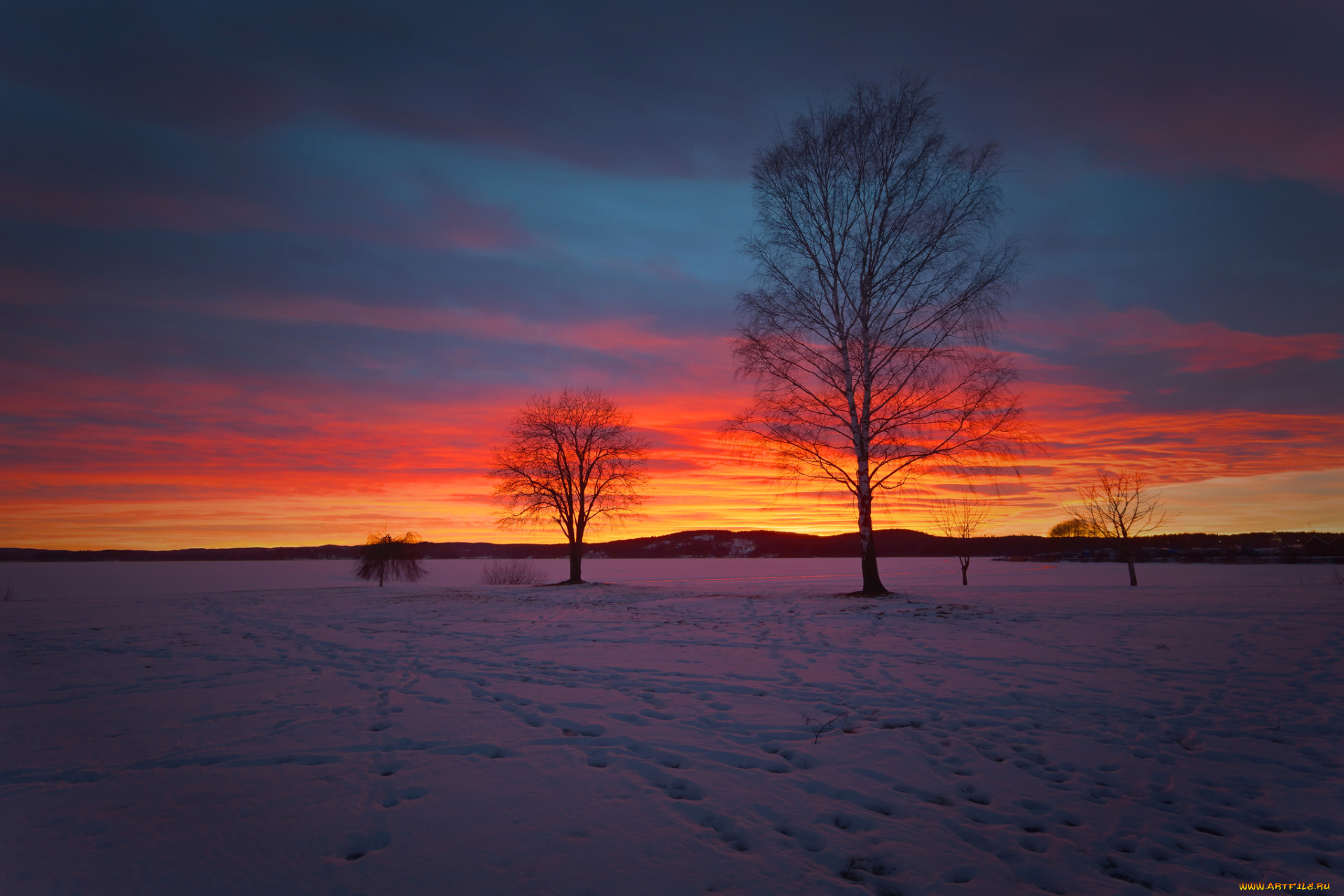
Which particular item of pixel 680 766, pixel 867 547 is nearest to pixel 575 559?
pixel 867 547

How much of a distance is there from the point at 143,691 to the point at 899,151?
19.5 metres

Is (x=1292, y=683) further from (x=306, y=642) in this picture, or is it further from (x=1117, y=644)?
(x=306, y=642)

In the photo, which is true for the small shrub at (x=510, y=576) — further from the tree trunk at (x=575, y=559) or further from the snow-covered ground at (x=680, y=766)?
the snow-covered ground at (x=680, y=766)

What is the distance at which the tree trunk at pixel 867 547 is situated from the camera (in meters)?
16.8

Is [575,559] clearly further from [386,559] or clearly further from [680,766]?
[680,766]

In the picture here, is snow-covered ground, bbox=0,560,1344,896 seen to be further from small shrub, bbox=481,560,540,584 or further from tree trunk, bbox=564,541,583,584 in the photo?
small shrub, bbox=481,560,540,584

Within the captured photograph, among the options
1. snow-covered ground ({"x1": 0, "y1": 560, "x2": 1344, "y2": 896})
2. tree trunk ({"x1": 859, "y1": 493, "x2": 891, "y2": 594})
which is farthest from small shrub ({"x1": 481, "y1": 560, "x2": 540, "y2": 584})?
snow-covered ground ({"x1": 0, "y1": 560, "x2": 1344, "y2": 896})

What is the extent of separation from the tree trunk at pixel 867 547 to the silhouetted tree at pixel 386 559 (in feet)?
94.6

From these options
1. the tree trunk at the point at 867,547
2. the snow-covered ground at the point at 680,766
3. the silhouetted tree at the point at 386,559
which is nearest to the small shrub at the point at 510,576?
the silhouetted tree at the point at 386,559

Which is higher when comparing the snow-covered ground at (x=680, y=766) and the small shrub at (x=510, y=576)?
the snow-covered ground at (x=680, y=766)

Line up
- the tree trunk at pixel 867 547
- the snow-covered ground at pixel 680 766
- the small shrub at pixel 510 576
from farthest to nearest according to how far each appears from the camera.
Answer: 1. the small shrub at pixel 510 576
2. the tree trunk at pixel 867 547
3. the snow-covered ground at pixel 680 766

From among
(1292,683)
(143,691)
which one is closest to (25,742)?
(143,691)

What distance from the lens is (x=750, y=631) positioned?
11656 millimetres

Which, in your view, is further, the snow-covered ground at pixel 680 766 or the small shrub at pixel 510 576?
the small shrub at pixel 510 576
